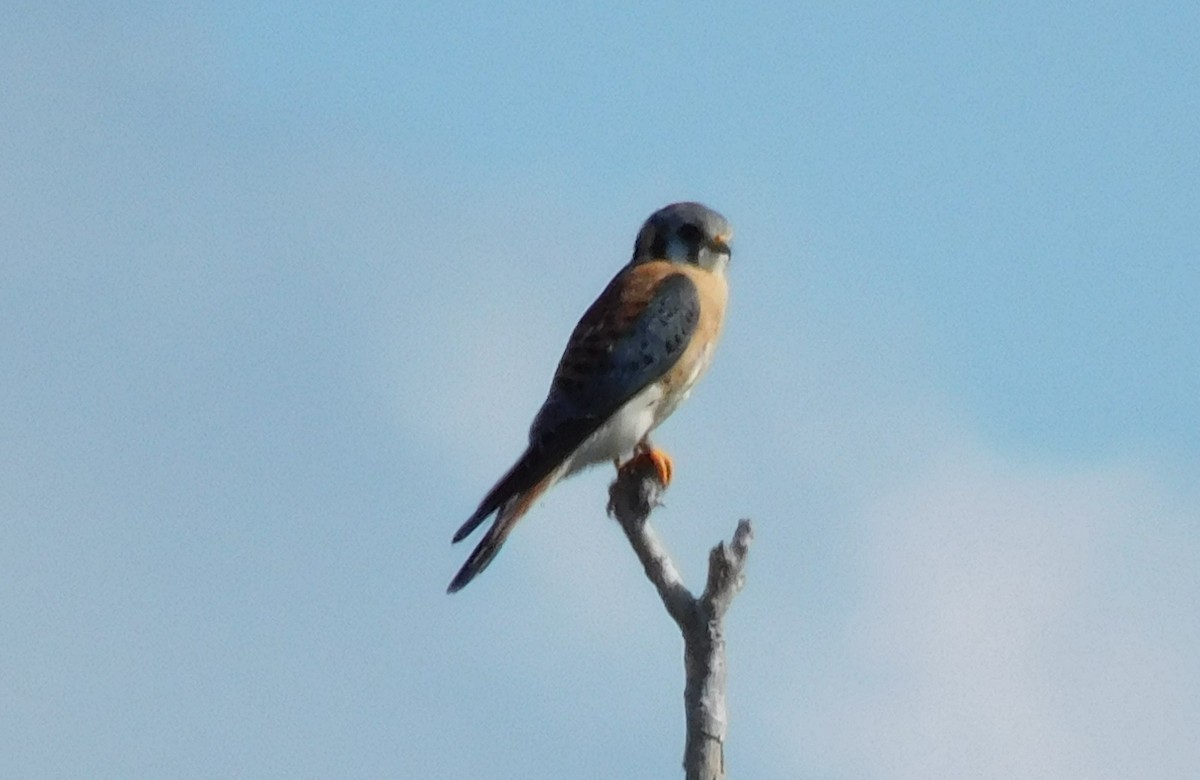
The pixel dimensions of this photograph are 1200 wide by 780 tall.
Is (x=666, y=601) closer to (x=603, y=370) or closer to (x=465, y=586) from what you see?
(x=465, y=586)

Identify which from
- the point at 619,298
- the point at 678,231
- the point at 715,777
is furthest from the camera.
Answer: the point at 678,231

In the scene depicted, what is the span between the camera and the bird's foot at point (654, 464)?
7125mm

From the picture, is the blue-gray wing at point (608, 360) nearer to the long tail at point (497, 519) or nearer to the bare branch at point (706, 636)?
the long tail at point (497, 519)

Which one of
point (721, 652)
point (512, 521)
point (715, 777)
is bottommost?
point (715, 777)

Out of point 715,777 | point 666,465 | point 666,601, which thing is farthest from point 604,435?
point 715,777

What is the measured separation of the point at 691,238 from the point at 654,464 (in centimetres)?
150

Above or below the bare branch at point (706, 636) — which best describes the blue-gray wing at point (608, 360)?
above

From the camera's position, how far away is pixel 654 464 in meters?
7.22

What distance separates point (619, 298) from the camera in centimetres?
793

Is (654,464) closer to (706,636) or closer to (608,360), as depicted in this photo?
(608,360)

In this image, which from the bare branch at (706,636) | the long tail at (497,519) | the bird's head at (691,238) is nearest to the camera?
the bare branch at (706,636)

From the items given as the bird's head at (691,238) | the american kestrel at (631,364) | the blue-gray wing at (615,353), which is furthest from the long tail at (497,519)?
the bird's head at (691,238)

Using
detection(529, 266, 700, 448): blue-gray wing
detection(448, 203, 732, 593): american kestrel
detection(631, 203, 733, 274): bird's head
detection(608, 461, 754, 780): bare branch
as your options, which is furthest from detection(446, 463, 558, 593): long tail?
detection(631, 203, 733, 274): bird's head

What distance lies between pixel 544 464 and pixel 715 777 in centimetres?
233
